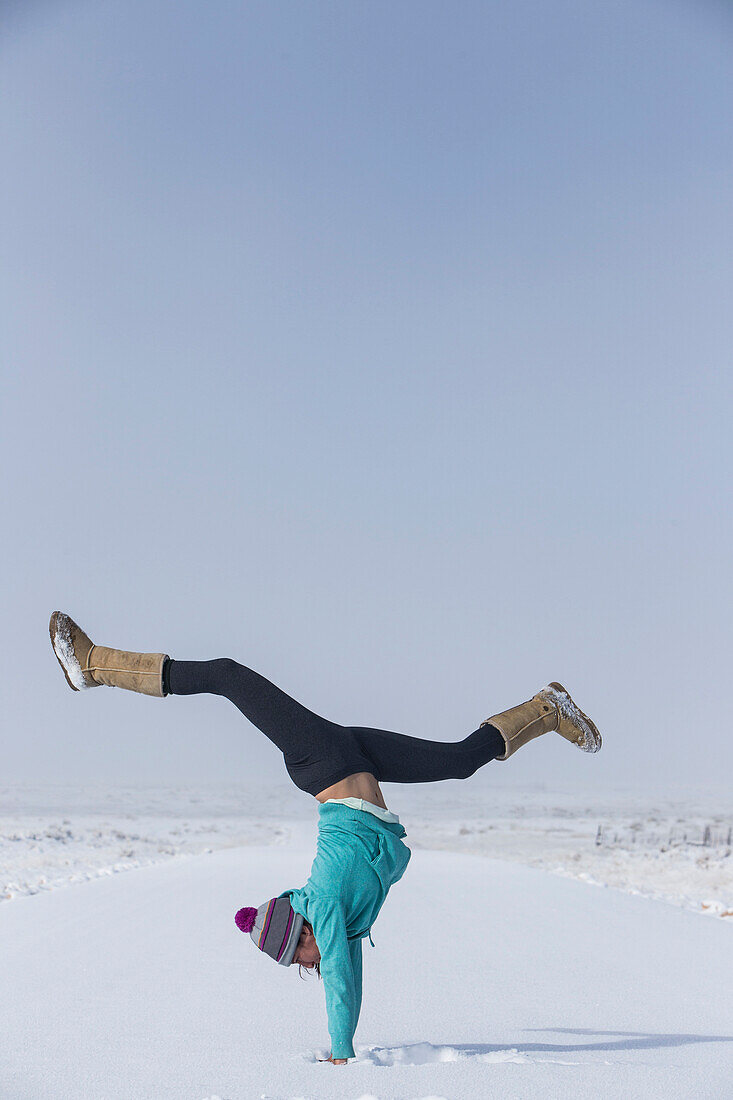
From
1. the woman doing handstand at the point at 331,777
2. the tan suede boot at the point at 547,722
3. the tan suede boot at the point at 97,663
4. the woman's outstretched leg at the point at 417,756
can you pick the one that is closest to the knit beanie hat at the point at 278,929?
the woman doing handstand at the point at 331,777

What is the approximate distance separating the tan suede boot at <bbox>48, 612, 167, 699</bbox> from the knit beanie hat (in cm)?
89

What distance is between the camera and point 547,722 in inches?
163

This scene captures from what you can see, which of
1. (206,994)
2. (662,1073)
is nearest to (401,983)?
(206,994)

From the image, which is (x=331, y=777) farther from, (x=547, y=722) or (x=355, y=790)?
(x=547, y=722)

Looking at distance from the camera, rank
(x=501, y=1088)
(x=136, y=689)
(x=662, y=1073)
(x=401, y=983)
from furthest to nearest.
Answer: (x=401, y=983), (x=136, y=689), (x=662, y=1073), (x=501, y=1088)

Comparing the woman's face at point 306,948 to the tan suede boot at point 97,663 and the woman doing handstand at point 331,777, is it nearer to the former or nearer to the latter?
the woman doing handstand at point 331,777

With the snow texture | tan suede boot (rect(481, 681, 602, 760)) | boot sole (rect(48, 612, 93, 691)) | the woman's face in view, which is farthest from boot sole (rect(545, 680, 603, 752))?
boot sole (rect(48, 612, 93, 691))

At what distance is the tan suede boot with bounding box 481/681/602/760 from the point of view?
156 inches

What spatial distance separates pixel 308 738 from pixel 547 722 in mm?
1229

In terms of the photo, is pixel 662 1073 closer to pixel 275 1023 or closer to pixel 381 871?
pixel 381 871

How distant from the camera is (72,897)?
733cm

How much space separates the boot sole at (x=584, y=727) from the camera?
14.1 ft

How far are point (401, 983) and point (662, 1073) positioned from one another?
1.98m

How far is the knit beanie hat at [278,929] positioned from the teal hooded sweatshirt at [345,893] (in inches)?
1.5
